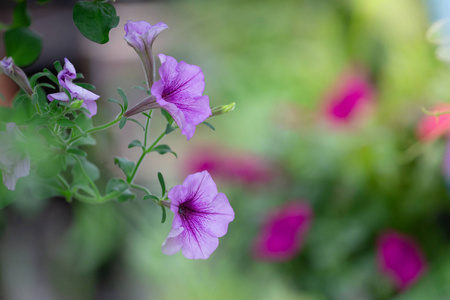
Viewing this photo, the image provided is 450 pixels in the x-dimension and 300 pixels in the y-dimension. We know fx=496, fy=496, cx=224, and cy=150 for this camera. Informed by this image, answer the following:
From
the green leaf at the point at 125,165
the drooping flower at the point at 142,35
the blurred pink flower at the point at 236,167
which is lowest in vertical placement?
the blurred pink flower at the point at 236,167

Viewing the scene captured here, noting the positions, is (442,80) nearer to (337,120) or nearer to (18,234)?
(337,120)

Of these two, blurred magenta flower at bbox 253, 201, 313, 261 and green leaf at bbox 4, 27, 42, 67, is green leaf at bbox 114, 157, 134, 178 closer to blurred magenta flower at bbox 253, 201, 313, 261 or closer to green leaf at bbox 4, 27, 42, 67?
green leaf at bbox 4, 27, 42, 67

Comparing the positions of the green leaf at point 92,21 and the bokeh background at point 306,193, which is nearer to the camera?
the green leaf at point 92,21

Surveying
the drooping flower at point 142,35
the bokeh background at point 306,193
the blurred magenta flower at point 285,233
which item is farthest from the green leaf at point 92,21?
the blurred magenta flower at point 285,233

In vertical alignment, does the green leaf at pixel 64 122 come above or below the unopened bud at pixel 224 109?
below

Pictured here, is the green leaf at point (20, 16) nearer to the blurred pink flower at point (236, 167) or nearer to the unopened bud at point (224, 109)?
the unopened bud at point (224, 109)

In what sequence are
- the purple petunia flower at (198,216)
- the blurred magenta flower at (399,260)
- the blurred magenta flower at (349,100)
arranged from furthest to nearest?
1. the blurred magenta flower at (349,100)
2. the blurred magenta flower at (399,260)
3. the purple petunia flower at (198,216)

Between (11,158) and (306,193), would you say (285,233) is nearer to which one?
(306,193)
